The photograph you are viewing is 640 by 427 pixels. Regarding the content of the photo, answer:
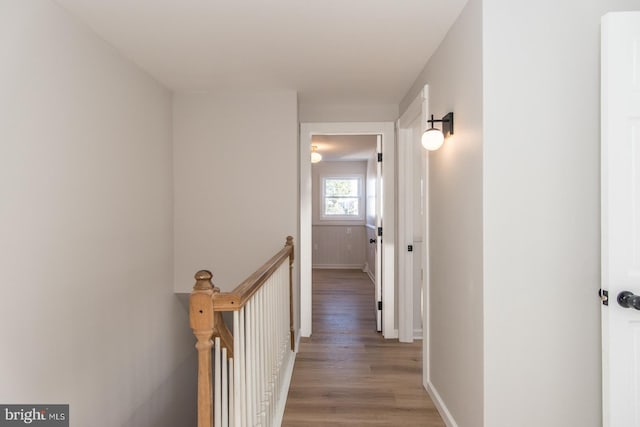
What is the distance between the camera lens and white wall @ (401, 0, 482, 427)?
6.14 feet

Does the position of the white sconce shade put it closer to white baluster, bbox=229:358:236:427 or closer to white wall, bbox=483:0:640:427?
white wall, bbox=483:0:640:427

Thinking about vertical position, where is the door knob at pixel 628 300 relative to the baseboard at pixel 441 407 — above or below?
above

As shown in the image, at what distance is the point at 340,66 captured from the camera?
112 inches

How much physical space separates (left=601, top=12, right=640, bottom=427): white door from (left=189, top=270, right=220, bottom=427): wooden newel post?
5.38 feet

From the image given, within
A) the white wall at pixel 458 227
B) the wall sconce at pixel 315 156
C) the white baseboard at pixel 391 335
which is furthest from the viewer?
the wall sconce at pixel 315 156

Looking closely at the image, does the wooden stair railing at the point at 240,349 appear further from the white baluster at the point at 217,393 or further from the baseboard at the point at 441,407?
the baseboard at the point at 441,407

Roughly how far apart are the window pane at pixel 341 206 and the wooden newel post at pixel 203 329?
7.13 m

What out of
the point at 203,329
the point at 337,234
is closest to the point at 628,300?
the point at 203,329

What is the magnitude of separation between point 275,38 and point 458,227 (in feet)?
5.29

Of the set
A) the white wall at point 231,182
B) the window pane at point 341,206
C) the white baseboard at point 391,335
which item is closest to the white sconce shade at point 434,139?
the white wall at point 231,182

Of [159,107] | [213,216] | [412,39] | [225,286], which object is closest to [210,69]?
[159,107]

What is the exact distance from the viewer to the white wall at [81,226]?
1751 mm

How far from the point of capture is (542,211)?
176 centimetres

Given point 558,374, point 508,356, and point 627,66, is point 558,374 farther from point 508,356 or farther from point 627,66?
point 627,66
